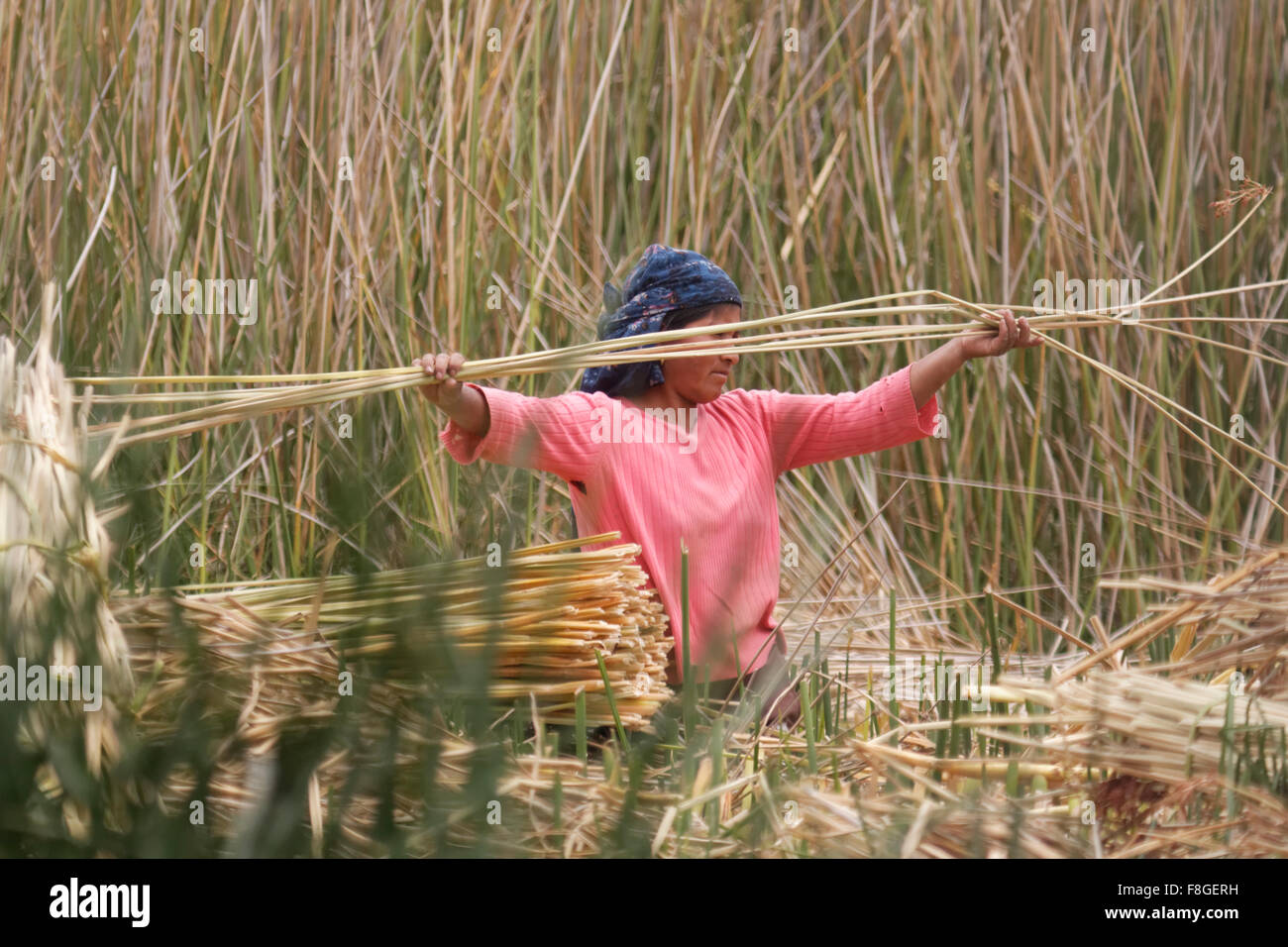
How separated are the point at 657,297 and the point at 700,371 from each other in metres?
0.11

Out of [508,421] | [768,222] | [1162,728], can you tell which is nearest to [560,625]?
[508,421]

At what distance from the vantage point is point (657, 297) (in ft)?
5.36

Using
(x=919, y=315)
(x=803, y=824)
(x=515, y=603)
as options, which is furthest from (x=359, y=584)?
(x=919, y=315)

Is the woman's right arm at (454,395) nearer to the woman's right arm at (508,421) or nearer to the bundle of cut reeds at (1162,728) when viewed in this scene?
the woman's right arm at (508,421)

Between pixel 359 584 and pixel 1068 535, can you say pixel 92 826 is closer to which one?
pixel 359 584

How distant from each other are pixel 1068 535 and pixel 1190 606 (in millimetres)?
1040

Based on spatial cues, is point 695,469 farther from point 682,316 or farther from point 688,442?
point 682,316

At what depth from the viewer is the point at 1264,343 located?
2.21 meters

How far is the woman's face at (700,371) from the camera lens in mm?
1600

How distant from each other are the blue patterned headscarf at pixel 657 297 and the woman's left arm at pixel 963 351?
249 millimetres

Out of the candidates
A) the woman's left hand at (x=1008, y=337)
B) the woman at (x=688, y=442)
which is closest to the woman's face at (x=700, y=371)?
the woman at (x=688, y=442)

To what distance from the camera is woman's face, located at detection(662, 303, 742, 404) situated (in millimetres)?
1600


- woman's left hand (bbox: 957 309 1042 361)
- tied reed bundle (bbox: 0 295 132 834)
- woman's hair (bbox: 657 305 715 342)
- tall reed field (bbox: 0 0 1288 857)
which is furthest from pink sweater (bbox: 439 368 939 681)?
tied reed bundle (bbox: 0 295 132 834)

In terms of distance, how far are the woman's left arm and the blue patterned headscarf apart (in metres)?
0.25
